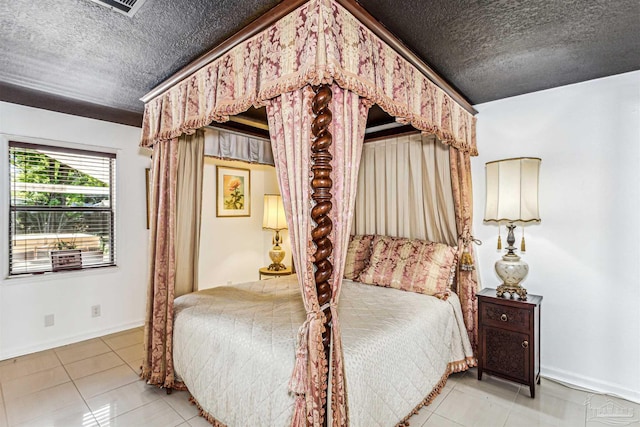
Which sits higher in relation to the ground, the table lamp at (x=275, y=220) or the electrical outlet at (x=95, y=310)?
the table lamp at (x=275, y=220)

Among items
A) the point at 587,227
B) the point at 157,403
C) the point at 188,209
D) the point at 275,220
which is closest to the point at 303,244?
the point at 188,209

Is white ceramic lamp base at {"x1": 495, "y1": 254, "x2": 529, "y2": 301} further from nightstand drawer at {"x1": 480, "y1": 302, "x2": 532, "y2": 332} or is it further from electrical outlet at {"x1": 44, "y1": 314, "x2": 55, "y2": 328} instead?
electrical outlet at {"x1": 44, "y1": 314, "x2": 55, "y2": 328}

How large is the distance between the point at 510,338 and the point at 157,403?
8.92ft

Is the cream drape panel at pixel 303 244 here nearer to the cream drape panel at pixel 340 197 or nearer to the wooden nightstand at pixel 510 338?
the cream drape panel at pixel 340 197

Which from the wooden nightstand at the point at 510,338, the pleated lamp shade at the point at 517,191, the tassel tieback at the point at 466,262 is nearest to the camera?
the wooden nightstand at the point at 510,338

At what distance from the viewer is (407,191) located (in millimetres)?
3434

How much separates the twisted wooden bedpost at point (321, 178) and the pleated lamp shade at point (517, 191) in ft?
5.92

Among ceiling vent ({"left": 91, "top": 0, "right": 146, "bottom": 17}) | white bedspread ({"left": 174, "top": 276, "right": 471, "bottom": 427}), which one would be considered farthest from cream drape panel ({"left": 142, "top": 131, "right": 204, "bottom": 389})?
ceiling vent ({"left": 91, "top": 0, "right": 146, "bottom": 17})

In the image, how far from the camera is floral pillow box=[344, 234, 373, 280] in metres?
3.37

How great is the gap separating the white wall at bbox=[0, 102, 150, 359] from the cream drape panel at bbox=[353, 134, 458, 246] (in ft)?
8.96

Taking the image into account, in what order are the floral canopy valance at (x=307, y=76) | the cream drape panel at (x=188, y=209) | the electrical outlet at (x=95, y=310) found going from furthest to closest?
the electrical outlet at (x=95, y=310) → the cream drape panel at (x=188, y=209) → the floral canopy valance at (x=307, y=76)

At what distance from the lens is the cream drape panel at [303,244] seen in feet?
4.80

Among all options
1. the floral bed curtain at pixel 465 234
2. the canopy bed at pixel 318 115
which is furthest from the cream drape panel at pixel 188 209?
the floral bed curtain at pixel 465 234

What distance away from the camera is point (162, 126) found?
8.23 feet
